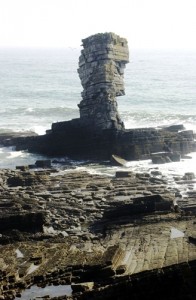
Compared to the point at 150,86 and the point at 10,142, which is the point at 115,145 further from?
the point at 150,86

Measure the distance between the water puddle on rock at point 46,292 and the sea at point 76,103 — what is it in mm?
21232

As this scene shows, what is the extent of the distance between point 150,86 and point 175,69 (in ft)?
169

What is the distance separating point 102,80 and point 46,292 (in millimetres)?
33179

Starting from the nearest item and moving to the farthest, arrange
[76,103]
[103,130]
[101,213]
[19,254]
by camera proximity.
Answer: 1. [19,254]
2. [101,213]
3. [103,130]
4. [76,103]

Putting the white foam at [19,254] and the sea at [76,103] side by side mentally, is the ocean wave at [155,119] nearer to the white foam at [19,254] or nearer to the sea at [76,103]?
the sea at [76,103]

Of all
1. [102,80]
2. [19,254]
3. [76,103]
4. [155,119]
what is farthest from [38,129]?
[19,254]

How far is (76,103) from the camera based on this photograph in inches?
3775

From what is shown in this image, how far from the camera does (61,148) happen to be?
48125 mm

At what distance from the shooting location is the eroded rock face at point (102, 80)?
4816 centimetres

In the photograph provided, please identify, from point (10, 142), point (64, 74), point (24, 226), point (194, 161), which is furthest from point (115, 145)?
point (64, 74)

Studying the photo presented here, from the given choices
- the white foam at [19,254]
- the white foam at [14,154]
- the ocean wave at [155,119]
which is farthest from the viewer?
the ocean wave at [155,119]

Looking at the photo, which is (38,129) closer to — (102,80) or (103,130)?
(102,80)

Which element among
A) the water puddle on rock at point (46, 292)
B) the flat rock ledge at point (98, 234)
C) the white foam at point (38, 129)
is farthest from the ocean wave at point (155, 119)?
the water puddle on rock at point (46, 292)

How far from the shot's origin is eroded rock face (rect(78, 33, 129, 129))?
4816 centimetres
